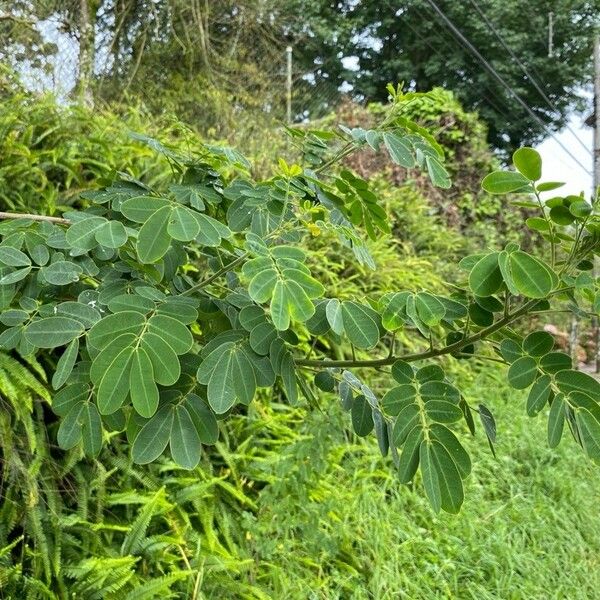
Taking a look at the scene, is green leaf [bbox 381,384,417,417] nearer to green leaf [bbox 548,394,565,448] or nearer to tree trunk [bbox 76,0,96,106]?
green leaf [bbox 548,394,565,448]

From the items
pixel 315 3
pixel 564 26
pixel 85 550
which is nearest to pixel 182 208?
pixel 85 550

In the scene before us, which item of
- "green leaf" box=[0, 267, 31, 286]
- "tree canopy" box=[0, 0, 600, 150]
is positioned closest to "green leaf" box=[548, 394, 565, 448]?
"green leaf" box=[0, 267, 31, 286]

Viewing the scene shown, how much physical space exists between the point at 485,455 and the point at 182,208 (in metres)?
2.45

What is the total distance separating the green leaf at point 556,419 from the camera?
637mm

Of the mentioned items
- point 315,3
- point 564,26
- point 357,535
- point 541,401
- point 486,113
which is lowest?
point 357,535

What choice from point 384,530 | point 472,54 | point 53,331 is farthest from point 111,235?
point 472,54

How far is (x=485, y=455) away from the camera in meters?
2.68

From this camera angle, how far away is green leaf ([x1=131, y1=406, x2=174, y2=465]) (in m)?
0.61

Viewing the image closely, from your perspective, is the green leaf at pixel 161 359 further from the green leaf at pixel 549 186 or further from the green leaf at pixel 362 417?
the green leaf at pixel 549 186

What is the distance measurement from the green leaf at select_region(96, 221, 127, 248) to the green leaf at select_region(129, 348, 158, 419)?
0.18 metres

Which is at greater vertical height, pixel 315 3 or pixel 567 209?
pixel 315 3

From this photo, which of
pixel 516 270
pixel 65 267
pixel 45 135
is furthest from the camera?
pixel 45 135

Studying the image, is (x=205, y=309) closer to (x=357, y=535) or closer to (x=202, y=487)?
(x=202, y=487)

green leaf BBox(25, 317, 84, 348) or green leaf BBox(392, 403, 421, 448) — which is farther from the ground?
green leaf BBox(25, 317, 84, 348)
